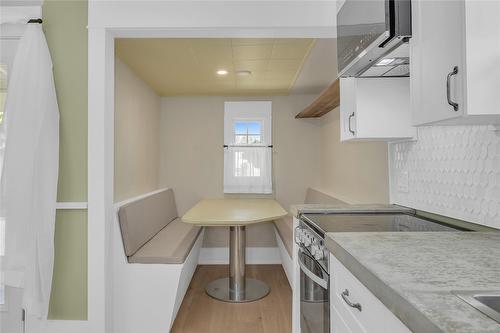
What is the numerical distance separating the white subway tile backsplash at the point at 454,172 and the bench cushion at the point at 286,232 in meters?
1.10

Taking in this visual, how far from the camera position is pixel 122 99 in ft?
9.78

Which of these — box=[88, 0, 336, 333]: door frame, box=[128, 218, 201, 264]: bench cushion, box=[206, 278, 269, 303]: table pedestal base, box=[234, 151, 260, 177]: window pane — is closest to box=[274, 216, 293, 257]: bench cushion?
box=[206, 278, 269, 303]: table pedestal base

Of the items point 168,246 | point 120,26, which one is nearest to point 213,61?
point 120,26

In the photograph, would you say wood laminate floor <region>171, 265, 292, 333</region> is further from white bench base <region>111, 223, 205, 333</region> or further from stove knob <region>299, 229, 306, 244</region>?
stove knob <region>299, 229, 306, 244</region>

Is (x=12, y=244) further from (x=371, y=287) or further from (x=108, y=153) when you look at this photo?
(x=371, y=287)

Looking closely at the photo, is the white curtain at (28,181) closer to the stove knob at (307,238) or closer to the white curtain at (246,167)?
the stove knob at (307,238)

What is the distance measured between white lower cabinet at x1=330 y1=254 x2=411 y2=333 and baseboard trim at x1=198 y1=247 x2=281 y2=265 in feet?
9.92

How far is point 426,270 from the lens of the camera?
79 centimetres

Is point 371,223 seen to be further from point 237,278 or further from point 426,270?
point 237,278

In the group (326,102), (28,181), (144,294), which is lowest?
(144,294)

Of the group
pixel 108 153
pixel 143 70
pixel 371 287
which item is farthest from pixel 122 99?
pixel 371 287

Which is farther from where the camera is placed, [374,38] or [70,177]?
[70,177]

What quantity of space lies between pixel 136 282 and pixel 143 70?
2030 millimetres

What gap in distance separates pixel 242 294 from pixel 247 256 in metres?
1.16
